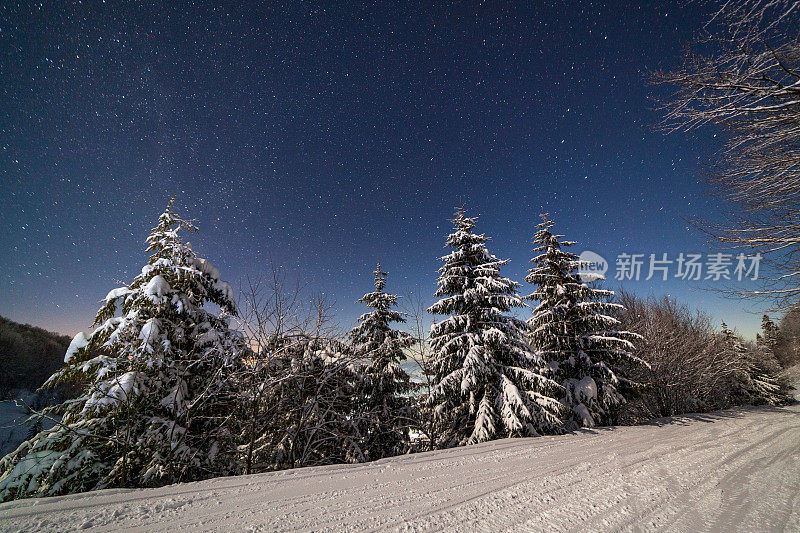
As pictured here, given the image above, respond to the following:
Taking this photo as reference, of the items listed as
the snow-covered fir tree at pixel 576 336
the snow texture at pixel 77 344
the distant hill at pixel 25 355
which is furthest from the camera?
the distant hill at pixel 25 355

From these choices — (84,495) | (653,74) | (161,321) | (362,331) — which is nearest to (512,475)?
(84,495)

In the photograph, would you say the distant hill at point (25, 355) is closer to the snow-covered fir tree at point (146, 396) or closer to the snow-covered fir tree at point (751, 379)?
the snow-covered fir tree at point (146, 396)

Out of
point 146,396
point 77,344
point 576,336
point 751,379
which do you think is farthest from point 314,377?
point 751,379

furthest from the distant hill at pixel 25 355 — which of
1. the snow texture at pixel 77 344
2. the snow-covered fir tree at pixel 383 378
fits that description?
the snow-covered fir tree at pixel 383 378

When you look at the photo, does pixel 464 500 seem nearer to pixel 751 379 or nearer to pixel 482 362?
pixel 482 362

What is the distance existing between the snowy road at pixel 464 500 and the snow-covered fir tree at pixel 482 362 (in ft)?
12.6

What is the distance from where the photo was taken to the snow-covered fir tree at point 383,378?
10695 millimetres

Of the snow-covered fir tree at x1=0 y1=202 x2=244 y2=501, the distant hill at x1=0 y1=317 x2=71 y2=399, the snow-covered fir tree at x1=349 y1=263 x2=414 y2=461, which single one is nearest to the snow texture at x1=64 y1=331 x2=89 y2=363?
the snow-covered fir tree at x1=0 y1=202 x2=244 y2=501

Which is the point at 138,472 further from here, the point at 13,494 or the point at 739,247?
the point at 739,247

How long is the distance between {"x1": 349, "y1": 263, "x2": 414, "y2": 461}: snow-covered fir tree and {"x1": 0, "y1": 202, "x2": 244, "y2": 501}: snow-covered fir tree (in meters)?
4.98

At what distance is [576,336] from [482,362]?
4.99 metres

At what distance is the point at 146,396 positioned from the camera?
584 centimetres

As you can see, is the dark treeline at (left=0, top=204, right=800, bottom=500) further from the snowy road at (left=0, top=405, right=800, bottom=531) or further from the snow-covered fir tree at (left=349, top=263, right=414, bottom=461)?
the snowy road at (left=0, top=405, right=800, bottom=531)

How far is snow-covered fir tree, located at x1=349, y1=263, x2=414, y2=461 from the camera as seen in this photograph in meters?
10.7
